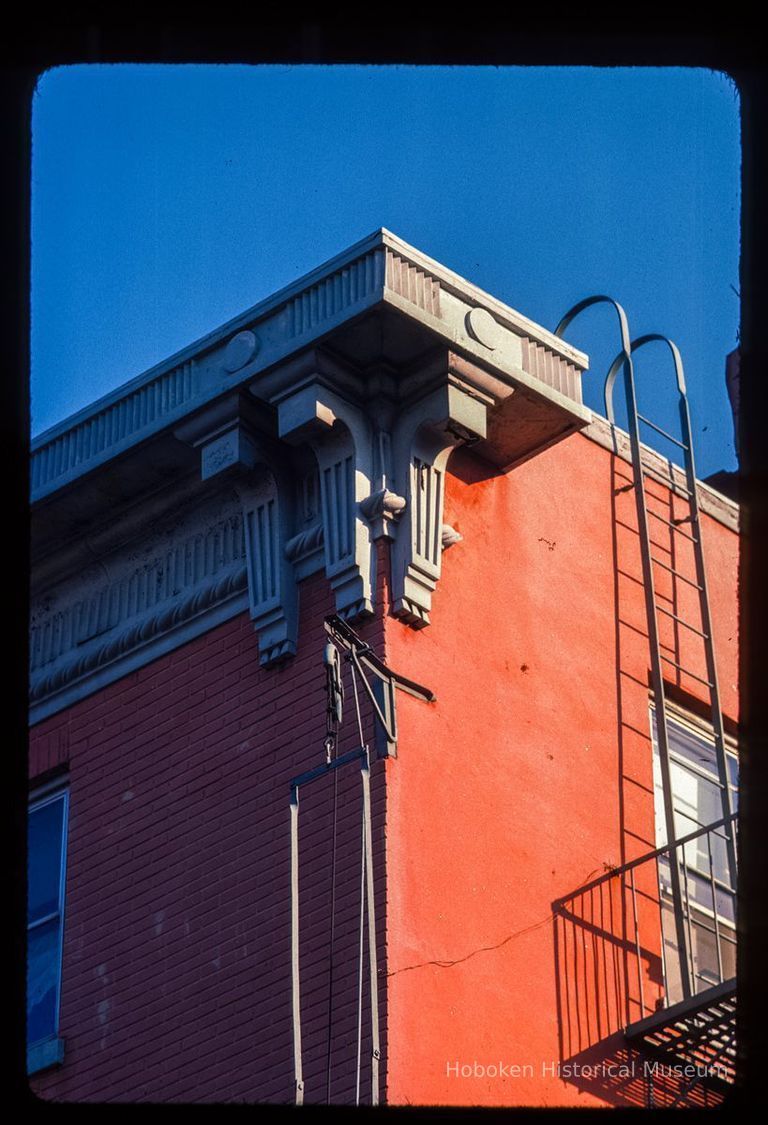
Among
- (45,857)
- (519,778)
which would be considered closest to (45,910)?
(45,857)

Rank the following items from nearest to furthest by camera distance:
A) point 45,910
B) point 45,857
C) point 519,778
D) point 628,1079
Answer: point 628,1079, point 519,778, point 45,910, point 45,857

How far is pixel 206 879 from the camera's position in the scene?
10.8 m

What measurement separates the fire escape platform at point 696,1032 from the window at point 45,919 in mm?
3078

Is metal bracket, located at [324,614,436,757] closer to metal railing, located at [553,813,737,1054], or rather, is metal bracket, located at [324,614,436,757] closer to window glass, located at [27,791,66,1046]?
metal railing, located at [553,813,737,1054]

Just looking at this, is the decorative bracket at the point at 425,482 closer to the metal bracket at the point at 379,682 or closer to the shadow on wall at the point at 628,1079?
the metal bracket at the point at 379,682

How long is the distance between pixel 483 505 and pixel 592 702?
125 cm

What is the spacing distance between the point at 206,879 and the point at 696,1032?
Answer: 2566 millimetres

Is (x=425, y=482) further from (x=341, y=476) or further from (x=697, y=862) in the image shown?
(x=697, y=862)

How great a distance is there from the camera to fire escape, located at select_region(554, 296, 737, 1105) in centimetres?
1059

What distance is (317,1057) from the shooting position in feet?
31.4

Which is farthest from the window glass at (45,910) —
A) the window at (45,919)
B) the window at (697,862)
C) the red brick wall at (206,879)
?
the window at (697,862)

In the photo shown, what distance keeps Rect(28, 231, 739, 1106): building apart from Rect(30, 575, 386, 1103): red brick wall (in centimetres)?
2

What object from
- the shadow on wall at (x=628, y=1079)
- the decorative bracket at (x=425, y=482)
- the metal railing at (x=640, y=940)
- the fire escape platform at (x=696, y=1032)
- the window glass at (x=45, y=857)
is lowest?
the shadow on wall at (x=628, y=1079)

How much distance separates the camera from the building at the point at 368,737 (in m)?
9.91
